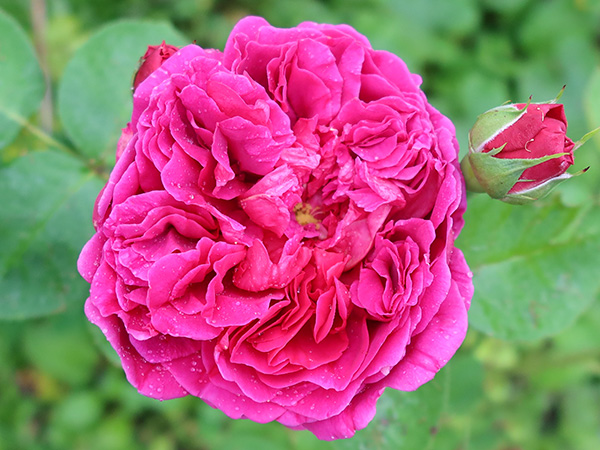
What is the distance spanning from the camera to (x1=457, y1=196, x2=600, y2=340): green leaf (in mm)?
1938

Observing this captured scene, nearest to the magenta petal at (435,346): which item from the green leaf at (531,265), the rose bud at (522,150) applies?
the rose bud at (522,150)

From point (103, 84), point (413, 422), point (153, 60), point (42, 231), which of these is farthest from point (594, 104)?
point (42, 231)

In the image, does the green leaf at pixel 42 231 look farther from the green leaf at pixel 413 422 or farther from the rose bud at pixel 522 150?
the rose bud at pixel 522 150

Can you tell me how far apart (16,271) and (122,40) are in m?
0.97

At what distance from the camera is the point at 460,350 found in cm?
276

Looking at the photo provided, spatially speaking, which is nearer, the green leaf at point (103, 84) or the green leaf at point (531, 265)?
the green leaf at point (531, 265)

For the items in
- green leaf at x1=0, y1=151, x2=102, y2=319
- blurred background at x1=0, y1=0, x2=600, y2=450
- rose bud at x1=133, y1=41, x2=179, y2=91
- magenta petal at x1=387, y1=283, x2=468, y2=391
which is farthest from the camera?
blurred background at x1=0, y1=0, x2=600, y2=450

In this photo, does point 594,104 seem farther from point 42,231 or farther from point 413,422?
point 42,231

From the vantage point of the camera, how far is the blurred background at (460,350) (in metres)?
2.78

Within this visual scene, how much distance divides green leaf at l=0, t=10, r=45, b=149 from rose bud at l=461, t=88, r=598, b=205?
1.64 meters

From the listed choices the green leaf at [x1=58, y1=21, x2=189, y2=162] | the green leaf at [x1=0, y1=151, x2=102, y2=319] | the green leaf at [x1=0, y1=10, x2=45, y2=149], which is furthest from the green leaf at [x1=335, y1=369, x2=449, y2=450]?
the green leaf at [x1=0, y1=10, x2=45, y2=149]

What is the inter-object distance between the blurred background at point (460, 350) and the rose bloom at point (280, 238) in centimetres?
125

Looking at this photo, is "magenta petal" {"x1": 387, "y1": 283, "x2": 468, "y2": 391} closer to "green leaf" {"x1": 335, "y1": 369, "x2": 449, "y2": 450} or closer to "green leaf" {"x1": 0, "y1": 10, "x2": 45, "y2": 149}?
"green leaf" {"x1": 335, "y1": 369, "x2": 449, "y2": 450}

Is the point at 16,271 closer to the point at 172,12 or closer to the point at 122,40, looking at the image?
the point at 122,40
